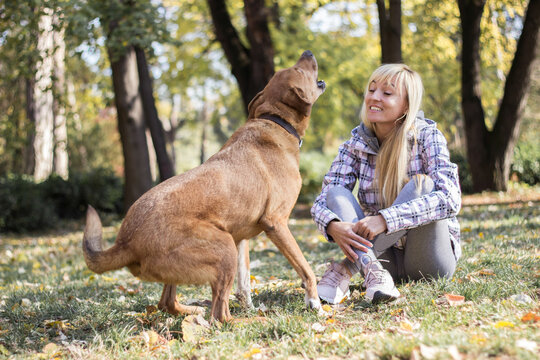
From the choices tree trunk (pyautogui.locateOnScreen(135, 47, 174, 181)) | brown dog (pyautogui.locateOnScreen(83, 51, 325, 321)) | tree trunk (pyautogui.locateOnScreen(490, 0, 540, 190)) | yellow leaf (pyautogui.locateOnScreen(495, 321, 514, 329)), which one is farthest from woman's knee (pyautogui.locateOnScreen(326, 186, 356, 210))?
tree trunk (pyautogui.locateOnScreen(490, 0, 540, 190))

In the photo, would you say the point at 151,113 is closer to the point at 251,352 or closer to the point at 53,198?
the point at 53,198

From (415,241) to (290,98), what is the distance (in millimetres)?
1460

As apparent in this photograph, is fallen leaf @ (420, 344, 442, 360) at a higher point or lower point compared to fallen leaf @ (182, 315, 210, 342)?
higher

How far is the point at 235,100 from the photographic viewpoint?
2058cm

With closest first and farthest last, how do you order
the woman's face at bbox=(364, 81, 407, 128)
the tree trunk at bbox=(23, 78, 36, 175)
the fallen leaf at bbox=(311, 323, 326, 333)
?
the fallen leaf at bbox=(311, 323, 326, 333), the woman's face at bbox=(364, 81, 407, 128), the tree trunk at bbox=(23, 78, 36, 175)

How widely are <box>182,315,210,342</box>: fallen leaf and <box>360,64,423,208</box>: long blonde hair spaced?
162 centimetres

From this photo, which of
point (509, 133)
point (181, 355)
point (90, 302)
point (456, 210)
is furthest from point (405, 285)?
point (509, 133)

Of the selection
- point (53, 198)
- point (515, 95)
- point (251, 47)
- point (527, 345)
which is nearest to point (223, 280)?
point (527, 345)

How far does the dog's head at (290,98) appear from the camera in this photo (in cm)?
386

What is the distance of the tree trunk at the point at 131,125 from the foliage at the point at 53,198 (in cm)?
261

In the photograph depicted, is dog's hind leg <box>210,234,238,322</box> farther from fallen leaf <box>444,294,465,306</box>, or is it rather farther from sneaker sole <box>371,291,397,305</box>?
fallen leaf <box>444,294,465,306</box>

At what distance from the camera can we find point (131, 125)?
1114cm

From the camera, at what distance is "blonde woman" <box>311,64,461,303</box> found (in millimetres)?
3242

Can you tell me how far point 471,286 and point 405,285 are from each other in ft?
1.51
